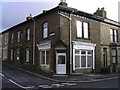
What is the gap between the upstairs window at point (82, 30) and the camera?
18.1m

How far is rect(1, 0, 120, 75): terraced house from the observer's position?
16328 mm

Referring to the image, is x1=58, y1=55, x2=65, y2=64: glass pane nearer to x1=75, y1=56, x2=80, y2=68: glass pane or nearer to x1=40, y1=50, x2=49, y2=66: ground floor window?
x1=75, y1=56, x2=80, y2=68: glass pane

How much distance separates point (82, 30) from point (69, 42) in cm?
286

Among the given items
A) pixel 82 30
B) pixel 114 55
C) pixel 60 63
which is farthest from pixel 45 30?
pixel 114 55

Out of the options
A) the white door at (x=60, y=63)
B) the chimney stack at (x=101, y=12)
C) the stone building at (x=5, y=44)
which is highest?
the chimney stack at (x=101, y=12)

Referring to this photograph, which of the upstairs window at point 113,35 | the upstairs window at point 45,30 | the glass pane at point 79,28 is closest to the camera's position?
the glass pane at point 79,28

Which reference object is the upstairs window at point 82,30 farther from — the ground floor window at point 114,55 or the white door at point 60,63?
the ground floor window at point 114,55

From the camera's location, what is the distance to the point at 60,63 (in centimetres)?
1628

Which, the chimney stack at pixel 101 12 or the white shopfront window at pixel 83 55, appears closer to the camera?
the white shopfront window at pixel 83 55

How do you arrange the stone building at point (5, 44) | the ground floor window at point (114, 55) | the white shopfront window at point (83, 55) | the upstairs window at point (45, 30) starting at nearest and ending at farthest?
1. the white shopfront window at point (83, 55)
2. the upstairs window at point (45, 30)
3. the ground floor window at point (114, 55)
4. the stone building at point (5, 44)

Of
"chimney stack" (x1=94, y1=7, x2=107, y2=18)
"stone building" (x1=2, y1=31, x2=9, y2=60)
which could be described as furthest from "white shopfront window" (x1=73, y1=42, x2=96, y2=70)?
"stone building" (x1=2, y1=31, x2=9, y2=60)

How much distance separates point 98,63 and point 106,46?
9.89 ft

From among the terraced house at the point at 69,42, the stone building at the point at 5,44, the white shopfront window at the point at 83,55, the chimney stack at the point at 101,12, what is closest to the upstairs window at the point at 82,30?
the terraced house at the point at 69,42

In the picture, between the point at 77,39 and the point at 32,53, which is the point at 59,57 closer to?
the point at 77,39
